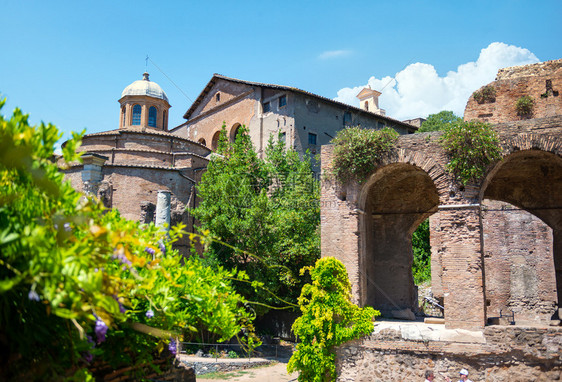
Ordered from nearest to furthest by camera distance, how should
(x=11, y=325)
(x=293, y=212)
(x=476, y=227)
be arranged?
1. (x=11, y=325)
2. (x=476, y=227)
3. (x=293, y=212)

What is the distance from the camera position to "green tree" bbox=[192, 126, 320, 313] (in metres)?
19.6

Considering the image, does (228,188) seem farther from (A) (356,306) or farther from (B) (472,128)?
(B) (472,128)

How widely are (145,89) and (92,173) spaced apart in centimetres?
1148

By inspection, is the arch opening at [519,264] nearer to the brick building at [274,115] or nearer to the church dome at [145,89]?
the brick building at [274,115]

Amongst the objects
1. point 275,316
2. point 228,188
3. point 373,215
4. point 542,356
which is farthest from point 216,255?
point 542,356

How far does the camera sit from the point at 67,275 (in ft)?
6.78

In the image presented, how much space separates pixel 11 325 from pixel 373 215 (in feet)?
42.9

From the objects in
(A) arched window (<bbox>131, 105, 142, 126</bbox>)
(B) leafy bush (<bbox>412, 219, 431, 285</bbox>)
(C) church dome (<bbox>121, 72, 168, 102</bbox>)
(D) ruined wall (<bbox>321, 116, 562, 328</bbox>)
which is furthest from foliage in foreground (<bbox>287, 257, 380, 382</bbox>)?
(C) church dome (<bbox>121, 72, 168, 102</bbox>)

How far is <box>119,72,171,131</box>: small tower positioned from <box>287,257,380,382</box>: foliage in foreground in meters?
24.6

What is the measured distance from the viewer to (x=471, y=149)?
10.8 meters

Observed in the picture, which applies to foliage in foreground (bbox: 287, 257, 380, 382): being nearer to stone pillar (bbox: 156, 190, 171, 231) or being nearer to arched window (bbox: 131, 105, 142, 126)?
stone pillar (bbox: 156, 190, 171, 231)

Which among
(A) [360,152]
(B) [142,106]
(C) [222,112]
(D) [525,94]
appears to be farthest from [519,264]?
(B) [142,106]

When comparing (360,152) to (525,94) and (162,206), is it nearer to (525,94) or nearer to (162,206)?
(525,94)

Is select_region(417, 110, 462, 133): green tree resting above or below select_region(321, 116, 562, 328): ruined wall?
above
